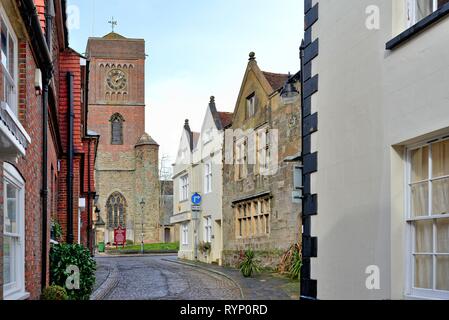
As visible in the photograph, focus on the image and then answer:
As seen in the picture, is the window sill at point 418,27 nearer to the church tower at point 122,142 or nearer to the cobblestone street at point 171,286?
the cobblestone street at point 171,286

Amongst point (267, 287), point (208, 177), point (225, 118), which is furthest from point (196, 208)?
point (267, 287)

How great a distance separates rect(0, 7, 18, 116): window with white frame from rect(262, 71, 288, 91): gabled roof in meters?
17.6

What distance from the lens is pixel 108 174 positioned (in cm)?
6306

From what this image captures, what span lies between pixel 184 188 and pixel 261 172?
42.3 ft

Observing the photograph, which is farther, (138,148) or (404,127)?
(138,148)

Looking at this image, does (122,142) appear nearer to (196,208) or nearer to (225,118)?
(196,208)

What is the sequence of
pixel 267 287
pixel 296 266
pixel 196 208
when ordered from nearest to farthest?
pixel 267 287, pixel 296 266, pixel 196 208

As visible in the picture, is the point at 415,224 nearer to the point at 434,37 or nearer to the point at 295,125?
the point at 434,37

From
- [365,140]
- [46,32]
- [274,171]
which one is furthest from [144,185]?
[365,140]

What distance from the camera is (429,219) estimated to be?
18.0ft

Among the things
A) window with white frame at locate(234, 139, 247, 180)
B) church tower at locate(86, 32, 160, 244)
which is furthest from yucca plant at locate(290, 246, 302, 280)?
church tower at locate(86, 32, 160, 244)

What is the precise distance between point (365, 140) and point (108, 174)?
190ft

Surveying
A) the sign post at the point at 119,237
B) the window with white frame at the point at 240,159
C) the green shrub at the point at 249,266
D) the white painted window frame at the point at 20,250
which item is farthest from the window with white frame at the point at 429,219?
the sign post at the point at 119,237

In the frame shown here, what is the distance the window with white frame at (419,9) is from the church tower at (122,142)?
2221 inches
